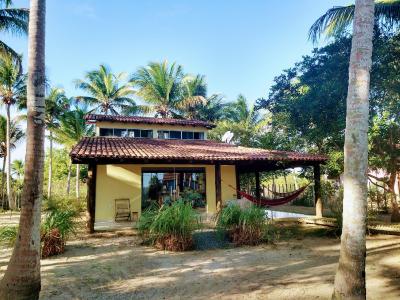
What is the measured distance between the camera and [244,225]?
8234 mm

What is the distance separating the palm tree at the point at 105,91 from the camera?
2634 centimetres

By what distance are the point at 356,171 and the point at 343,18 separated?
9425mm

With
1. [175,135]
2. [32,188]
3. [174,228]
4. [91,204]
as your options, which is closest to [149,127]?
[175,135]

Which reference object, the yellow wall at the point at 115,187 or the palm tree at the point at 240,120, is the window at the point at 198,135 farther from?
the palm tree at the point at 240,120

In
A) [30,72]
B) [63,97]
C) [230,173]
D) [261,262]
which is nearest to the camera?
[30,72]

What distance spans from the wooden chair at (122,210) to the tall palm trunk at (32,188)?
758 cm

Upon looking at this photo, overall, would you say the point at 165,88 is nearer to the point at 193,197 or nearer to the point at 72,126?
the point at 72,126

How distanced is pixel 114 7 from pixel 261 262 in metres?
6.96

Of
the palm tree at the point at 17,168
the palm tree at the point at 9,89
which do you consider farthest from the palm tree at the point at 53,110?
the palm tree at the point at 17,168

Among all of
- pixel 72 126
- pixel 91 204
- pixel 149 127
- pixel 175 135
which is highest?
pixel 72 126

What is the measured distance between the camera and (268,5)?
1026cm

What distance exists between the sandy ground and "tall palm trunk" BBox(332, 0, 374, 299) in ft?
3.80

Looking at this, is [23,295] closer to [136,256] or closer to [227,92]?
[136,256]

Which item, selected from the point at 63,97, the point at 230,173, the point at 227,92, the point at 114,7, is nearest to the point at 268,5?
the point at 114,7
